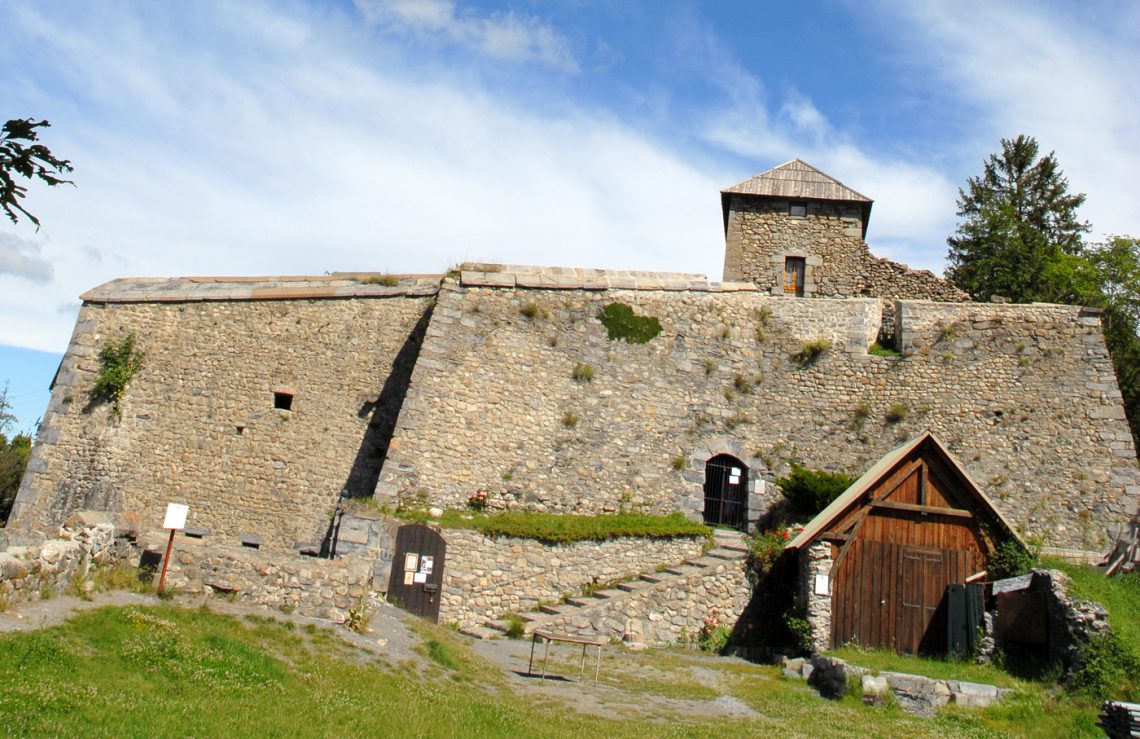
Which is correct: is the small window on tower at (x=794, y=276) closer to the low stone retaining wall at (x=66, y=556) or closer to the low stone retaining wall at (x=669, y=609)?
the low stone retaining wall at (x=669, y=609)

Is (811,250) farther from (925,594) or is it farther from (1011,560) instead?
(925,594)

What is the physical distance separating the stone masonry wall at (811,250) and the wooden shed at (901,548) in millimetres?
8587

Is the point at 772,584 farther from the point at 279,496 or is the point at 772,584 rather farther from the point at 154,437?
the point at 154,437

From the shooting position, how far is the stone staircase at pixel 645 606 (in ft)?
49.6

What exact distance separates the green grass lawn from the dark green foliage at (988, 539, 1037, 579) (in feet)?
10.5

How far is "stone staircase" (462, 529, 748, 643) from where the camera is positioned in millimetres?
15125

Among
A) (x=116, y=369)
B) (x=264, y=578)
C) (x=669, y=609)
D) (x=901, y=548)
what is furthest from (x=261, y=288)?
(x=901, y=548)

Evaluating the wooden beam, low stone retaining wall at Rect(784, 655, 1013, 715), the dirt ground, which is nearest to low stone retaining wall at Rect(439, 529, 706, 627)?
the dirt ground

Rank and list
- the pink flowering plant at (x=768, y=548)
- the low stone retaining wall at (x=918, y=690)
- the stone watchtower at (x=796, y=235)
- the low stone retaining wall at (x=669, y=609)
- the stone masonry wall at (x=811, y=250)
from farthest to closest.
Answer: the stone watchtower at (x=796, y=235) → the stone masonry wall at (x=811, y=250) → the pink flowering plant at (x=768, y=548) → the low stone retaining wall at (x=669, y=609) → the low stone retaining wall at (x=918, y=690)

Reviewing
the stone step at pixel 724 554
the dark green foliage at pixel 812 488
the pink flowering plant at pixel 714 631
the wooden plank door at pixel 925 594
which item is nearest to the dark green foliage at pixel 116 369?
the stone step at pixel 724 554

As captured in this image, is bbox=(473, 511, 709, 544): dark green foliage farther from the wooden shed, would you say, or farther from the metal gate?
the wooden shed

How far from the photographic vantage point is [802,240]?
969 inches

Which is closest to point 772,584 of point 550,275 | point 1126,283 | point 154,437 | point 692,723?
point 692,723

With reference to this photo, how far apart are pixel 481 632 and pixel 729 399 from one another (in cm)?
884
